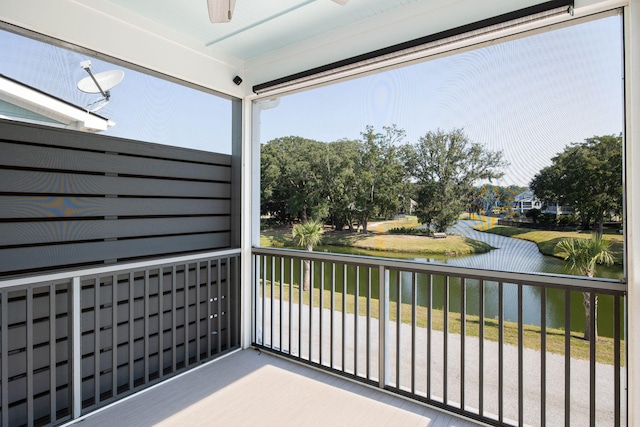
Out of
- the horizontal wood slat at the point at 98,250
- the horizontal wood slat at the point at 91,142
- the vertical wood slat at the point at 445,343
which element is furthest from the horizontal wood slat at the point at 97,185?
the vertical wood slat at the point at 445,343

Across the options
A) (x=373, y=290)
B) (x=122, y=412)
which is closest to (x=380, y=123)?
(x=373, y=290)

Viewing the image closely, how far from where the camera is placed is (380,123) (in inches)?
102

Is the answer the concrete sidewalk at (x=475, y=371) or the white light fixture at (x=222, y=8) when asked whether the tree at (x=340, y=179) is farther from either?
the white light fixture at (x=222, y=8)

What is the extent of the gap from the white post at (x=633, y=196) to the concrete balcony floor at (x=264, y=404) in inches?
35.1

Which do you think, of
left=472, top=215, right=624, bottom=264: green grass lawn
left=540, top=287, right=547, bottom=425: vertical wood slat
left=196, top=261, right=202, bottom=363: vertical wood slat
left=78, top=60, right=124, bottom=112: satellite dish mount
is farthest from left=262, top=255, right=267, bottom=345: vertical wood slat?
left=540, top=287, right=547, bottom=425: vertical wood slat

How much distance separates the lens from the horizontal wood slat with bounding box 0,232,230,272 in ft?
6.68

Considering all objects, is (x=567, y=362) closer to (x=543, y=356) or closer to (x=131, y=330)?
(x=543, y=356)

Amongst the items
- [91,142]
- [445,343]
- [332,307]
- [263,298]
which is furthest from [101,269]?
[445,343]

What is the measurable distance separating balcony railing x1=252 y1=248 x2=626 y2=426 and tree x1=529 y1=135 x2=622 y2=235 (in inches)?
15.2

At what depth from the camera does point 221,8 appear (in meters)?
1.54

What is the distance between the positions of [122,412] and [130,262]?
3.14 ft

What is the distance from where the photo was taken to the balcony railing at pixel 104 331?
2027 mm

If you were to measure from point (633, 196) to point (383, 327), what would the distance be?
1.64 meters

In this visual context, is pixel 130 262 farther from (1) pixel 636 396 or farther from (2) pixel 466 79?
(1) pixel 636 396
